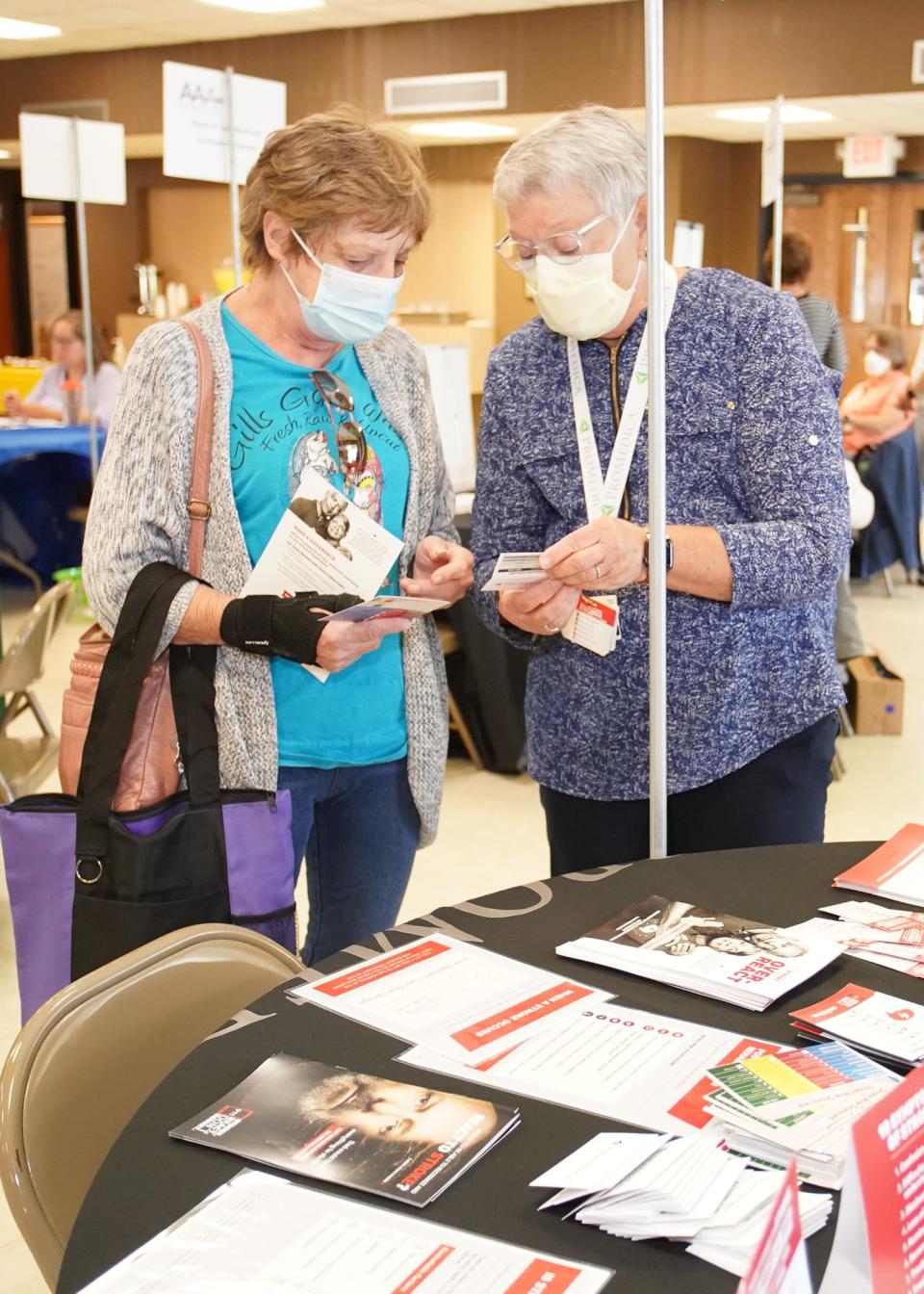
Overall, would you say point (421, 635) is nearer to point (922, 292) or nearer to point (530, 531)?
point (530, 531)

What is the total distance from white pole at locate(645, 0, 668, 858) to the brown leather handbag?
22.6 inches

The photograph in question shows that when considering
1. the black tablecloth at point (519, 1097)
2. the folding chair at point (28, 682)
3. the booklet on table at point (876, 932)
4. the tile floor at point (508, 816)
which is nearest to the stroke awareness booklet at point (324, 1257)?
the black tablecloth at point (519, 1097)

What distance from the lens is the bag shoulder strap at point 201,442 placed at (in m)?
1.74

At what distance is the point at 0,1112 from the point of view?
1224mm

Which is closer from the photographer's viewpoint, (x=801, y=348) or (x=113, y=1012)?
(x=113, y=1012)

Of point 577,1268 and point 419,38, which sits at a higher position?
point 419,38

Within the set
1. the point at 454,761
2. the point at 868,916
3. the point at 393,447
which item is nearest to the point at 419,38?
the point at 454,761

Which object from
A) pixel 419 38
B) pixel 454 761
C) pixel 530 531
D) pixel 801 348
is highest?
pixel 419 38

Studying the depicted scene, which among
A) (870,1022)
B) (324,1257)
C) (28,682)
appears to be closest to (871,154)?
(28,682)

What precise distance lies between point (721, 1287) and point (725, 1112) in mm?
188

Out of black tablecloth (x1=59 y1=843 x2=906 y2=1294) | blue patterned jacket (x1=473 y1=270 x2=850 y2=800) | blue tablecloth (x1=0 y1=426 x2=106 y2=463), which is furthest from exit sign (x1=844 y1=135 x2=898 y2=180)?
black tablecloth (x1=59 y1=843 x2=906 y2=1294)

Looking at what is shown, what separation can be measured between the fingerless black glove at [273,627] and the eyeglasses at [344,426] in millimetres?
226

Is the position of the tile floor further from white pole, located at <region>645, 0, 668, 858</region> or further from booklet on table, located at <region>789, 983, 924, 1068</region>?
booklet on table, located at <region>789, 983, 924, 1068</region>

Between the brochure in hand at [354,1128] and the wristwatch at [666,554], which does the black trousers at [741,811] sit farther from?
the brochure in hand at [354,1128]
